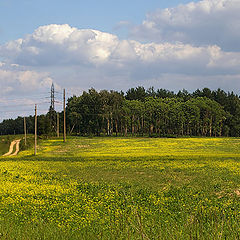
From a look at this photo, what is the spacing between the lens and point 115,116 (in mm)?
130375

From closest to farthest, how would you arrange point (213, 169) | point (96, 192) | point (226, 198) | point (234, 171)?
point (226, 198)
point (96, 192)
point (234, 171)
point (213, 169)

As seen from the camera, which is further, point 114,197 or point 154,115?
point 154,115

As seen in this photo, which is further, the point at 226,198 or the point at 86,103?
the point at 86,103

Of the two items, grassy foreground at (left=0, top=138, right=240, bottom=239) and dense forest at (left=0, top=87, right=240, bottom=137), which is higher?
dense forest at (left=0, top=87, right=240, bottom=137)

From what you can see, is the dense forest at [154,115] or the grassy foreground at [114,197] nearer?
the grassy foreground at [114,197]

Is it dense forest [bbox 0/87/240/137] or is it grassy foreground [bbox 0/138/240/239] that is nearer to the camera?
grassy foreground [bbox 0/138/240/239]

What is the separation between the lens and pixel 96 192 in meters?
21.0

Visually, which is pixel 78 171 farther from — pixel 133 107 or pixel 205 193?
pixel 133 107

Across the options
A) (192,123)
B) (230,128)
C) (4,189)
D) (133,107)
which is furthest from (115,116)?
(4,189)

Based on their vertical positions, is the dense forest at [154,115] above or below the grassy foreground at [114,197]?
above

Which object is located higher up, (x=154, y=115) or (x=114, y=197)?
(x=154, y=115)

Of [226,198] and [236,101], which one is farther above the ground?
[236,101]

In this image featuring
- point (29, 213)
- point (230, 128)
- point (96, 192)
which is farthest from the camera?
point (230, 128)

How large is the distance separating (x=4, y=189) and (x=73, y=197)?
671cm
